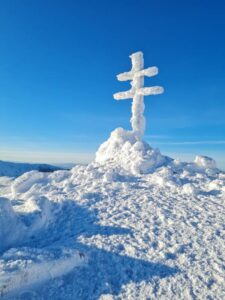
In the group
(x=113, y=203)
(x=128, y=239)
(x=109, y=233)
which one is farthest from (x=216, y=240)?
(x=113, y=203)

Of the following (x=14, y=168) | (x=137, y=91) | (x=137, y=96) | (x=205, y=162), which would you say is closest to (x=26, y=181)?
(x=137, y=96)

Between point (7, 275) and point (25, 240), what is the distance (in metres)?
2.80

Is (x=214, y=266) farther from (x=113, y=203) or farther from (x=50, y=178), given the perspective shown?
(x=50, y=178)

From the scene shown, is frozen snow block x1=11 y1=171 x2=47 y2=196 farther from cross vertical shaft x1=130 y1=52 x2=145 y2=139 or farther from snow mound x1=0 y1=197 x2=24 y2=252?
cross vertical shaft x1=130 y1=52 x2=145 y2=139

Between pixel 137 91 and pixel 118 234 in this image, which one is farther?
pixel 137 91

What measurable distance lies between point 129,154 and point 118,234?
750 centimetres

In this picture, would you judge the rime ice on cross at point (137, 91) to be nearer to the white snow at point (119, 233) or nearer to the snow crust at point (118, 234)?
the white snow at point (119, 233)

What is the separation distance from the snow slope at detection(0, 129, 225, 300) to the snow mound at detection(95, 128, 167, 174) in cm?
10

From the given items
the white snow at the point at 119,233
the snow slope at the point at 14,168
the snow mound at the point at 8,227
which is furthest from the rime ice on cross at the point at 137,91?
the snow slope at the point at 14,168

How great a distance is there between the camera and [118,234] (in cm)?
929

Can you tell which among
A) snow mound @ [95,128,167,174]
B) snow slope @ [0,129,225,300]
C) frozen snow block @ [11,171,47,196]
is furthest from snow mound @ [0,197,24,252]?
snow mound @ [95,128,167,174]

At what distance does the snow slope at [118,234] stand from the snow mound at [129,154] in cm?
10

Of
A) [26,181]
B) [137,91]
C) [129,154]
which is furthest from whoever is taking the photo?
[137,91]

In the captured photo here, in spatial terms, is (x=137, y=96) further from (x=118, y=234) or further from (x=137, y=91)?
(x=118, y=234)
